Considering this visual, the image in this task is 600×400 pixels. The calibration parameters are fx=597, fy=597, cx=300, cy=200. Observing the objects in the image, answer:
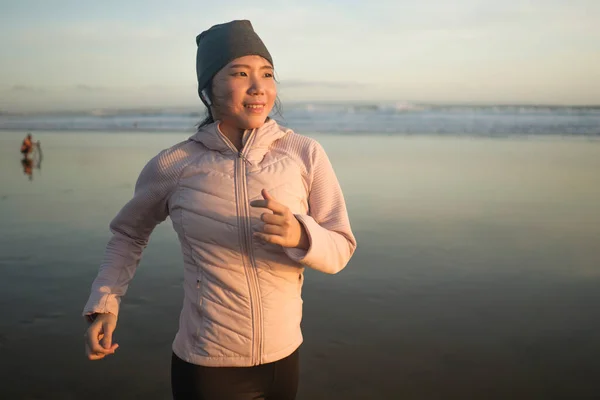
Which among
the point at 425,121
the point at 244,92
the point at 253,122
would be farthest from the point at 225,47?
the point at 425,121

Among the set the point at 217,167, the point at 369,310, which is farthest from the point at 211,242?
the point at 369,310

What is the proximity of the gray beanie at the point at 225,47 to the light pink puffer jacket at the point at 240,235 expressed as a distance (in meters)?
0.24

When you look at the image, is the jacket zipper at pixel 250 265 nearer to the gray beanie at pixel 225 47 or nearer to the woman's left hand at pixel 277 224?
the woman's left hand at pixel 277 224

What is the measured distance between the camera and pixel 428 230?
26.3 ft

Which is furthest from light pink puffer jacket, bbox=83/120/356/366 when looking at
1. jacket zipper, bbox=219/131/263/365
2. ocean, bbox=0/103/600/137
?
ocean, bbox=0/103/600/137

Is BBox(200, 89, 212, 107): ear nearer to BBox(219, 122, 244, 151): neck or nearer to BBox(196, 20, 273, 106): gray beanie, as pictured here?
BBox(196, 20, 273, 106): gray beanie

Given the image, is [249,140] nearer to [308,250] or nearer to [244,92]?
[244,92]

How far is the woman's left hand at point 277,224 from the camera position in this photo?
69.0 inches

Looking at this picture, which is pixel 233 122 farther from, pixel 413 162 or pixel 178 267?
pixel 413 162

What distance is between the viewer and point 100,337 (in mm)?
2154

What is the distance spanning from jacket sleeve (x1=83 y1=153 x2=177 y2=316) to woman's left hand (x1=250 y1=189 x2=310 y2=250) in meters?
0.52

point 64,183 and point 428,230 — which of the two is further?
point 64,183

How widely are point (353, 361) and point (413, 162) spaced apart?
38.3ft

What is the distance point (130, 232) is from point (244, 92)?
703mm
